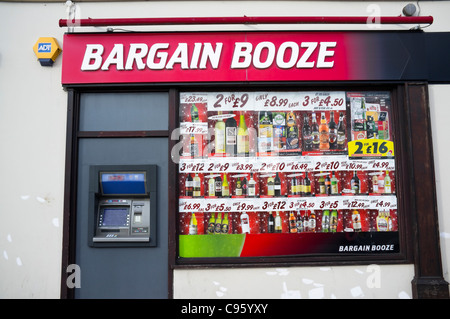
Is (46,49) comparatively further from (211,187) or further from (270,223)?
(270,223)

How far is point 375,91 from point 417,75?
0.49 metres

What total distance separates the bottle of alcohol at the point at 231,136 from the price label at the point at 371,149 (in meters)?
1.42

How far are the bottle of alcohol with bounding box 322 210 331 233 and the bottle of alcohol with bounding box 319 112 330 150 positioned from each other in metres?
0.80

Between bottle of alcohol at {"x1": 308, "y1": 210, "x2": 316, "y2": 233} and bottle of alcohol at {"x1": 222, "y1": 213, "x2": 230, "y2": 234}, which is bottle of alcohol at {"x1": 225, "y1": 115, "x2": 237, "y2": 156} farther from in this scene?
bottle of alcohol at {"x1": 308, "y1": 210, "x2": 316, "y2": 233}

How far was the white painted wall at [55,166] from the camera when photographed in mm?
4164

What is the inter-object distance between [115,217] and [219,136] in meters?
1.57

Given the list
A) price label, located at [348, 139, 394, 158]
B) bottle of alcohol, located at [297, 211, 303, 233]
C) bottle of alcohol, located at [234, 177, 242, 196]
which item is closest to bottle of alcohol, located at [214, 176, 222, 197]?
bottle of alcohol, located at [234, 177, 242, 196]

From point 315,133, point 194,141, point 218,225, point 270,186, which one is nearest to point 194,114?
point 194,141

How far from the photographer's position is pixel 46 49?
4.28 m

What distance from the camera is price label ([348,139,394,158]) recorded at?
4.47m

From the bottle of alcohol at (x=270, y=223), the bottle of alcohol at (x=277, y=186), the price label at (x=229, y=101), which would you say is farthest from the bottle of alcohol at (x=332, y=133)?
the bottle of alcohol at (x=270, y=223)

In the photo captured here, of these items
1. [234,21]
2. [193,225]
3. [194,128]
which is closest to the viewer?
[234,21]
